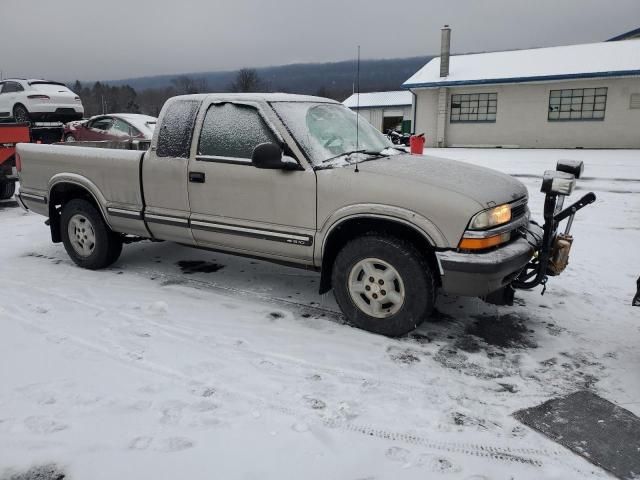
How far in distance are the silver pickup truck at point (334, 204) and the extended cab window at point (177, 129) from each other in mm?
12

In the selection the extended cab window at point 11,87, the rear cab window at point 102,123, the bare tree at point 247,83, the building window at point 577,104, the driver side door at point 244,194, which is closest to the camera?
the driver side door at point 244,194

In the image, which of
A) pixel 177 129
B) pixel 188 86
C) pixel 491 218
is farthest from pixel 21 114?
pixel 188 86

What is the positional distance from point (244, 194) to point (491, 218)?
2.10m

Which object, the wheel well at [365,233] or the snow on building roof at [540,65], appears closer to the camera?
the wheel well at [365,233]

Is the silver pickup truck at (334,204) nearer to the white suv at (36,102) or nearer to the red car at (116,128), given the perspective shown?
the red car at (116,128)

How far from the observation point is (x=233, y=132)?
459cm

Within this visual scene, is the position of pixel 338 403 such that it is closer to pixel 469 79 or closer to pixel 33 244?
pixel 33 244

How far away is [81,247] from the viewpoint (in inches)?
229

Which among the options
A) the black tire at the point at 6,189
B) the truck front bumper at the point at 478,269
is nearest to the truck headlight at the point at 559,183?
the truck front bumper at the point at 478,269

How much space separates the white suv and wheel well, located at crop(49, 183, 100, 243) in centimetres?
1294

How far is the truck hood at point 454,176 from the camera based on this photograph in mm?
3738

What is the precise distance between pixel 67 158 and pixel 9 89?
14.7 meters

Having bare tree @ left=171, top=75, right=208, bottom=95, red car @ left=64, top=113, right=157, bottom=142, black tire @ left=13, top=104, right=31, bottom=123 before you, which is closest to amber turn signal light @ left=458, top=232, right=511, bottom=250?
red car @ left=64, top=113, right=157, bottom=142

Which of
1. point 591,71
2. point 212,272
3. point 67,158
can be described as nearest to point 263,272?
point 212,272
